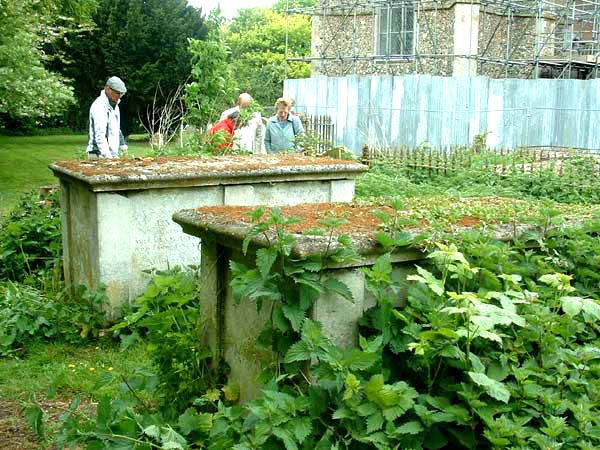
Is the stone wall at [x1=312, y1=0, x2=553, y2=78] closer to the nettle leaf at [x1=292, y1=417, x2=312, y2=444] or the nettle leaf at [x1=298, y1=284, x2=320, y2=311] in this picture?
the nettle leaf at [x1=298, y1=284, x2=320, y2=311]

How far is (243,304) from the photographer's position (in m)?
4.06

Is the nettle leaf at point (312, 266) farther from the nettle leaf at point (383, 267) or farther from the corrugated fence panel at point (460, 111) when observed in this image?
the corrugated fence panel at point (460, 111)

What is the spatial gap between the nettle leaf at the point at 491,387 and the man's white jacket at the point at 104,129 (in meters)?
6.86

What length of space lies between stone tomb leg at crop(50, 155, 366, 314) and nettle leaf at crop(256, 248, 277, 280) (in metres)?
3.25

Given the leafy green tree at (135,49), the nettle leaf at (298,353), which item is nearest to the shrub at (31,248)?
the nettle leaf at (298,353)

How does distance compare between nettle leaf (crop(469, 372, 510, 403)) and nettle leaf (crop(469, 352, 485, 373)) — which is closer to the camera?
nettle leaf (crop(469, 372, 510, 403))

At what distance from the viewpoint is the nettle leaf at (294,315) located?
130 inches

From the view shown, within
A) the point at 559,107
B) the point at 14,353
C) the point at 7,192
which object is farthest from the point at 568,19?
the point at 14,353

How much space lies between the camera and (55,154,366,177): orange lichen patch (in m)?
6.77

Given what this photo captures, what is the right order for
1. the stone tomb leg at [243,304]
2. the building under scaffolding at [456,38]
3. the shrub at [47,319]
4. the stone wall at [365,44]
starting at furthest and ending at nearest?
the stone wall at [365,44] < the building under scaffolding at [456,38] < the shrub at [47,319] < the stone tomb leg at [243,304]

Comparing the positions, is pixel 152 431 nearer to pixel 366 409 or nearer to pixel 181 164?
pixel 366 409

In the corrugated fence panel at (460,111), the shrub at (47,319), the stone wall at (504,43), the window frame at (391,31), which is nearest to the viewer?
the shrub at (47,319)

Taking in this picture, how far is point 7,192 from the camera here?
18688 mm

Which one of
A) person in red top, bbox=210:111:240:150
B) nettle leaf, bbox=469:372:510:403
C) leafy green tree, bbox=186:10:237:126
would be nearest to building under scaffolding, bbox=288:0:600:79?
leafy green tree, bbox=186:10:237:126
